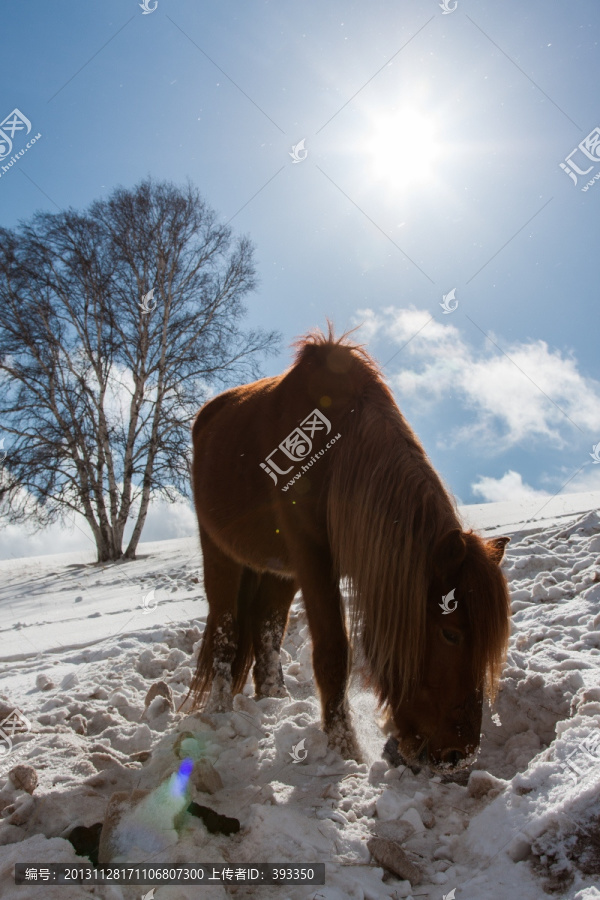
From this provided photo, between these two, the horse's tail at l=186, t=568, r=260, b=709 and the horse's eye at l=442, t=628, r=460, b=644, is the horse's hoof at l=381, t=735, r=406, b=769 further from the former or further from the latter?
the horse's tail at l=186, t=568, r=260, b=709

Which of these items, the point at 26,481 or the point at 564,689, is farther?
the point at 26,481

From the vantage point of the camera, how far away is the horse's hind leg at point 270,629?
3451mm

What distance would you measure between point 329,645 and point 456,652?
2.24 ft

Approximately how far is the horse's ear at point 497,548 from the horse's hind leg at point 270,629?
1654mm

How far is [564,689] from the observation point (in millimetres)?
2453

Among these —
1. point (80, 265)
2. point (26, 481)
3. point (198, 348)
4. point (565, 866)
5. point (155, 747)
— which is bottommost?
point (155, 747)

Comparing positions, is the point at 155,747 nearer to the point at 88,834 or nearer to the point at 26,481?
the point at 88,834

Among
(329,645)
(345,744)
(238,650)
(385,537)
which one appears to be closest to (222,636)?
(238,650)

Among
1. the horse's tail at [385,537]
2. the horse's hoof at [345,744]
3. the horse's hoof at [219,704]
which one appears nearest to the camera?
the horse's tail at [385,537]

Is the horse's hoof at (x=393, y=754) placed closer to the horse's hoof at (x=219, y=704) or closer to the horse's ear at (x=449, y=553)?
the horse's ear at (x=449, y=553)

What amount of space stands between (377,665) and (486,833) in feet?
2.21

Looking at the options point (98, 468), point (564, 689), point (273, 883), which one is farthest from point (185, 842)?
point (98, 468)

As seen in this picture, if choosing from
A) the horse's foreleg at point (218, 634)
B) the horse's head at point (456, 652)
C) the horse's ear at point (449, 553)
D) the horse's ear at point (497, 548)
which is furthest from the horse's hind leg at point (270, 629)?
Answer: the horse's ear at point (449, 553)

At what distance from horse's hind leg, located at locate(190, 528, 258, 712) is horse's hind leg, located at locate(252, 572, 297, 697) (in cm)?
7
